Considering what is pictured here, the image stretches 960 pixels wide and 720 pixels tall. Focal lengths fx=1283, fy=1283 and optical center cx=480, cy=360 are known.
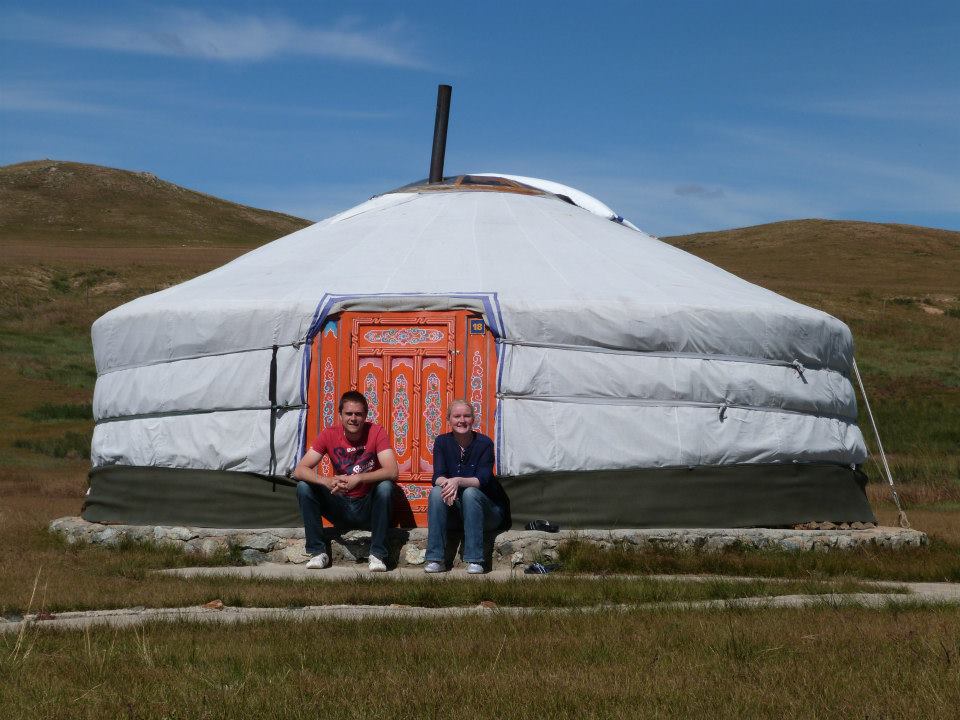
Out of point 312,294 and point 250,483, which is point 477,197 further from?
point 250,483

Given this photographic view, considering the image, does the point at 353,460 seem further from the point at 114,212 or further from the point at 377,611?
the point at 114,212

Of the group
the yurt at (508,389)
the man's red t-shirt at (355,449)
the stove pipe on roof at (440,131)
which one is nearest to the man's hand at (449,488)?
the man's red t-shirt at (355,449)

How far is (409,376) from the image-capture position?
796cm

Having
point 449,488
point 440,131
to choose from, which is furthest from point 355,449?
point 440,131

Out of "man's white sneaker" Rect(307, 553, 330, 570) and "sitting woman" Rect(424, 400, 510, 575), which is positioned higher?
"sitting woman" Rect(424, 400, 510, 575)

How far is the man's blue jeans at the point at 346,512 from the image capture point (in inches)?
282

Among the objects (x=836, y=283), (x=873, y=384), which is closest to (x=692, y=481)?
(x=873, y=384)

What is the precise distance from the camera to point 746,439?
8.04 m

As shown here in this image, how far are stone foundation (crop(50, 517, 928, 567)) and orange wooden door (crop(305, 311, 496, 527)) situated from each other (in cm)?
41

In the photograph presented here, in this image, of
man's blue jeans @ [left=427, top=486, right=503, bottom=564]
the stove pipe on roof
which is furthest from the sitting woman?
the stove pipe on roof

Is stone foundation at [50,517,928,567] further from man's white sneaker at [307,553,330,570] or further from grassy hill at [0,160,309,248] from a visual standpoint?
grassy hill at [0,160,309,248]

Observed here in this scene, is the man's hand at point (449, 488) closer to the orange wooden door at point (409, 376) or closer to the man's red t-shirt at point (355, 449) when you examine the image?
the man's red t-shirt at point (355, 449)

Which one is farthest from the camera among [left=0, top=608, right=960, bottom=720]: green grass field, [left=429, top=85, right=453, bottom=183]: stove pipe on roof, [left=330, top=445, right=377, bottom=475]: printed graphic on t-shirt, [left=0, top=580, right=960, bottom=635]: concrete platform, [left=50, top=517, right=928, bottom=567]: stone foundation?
[left=429, top=85, right=453, bottom=183]: stove pipe on roof

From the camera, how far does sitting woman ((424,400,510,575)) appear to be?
709 centimetres
